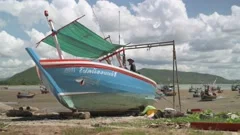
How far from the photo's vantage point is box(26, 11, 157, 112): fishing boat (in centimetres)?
1884

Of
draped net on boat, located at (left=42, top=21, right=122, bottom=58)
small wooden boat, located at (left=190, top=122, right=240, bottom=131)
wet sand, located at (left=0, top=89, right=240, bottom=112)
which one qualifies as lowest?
small wooden boat, located at (left=190, top=122, right=240, bottom=131)

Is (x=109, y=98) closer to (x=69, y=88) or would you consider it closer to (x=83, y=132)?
(x=69, y=88)

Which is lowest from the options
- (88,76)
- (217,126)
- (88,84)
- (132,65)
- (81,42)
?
(217,126)

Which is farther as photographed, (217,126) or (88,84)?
(88,84)

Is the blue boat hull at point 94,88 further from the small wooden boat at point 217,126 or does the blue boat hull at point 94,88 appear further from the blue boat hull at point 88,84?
the small wooden boat at point 217,126

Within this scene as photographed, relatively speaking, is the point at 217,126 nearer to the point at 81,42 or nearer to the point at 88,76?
the point at 88,76

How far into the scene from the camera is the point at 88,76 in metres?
19.1

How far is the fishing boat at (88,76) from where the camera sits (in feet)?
61.8

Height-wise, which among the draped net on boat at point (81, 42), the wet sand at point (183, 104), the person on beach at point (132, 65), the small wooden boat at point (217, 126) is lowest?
the small wooden boat at point (217, 126)

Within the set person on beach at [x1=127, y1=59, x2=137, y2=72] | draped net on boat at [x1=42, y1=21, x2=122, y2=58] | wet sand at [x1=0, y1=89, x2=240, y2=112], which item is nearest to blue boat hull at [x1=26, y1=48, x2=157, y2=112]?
person on beach at [x1=127, y1=59, x2=137, y2=72]

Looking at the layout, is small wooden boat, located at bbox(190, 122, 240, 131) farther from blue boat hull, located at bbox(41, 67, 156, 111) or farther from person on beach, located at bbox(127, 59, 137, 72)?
person on beach, located at bbox(127, 59, 137, 72)

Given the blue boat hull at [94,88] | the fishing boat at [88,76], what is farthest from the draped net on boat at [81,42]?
the blue boat hull at [94,88]

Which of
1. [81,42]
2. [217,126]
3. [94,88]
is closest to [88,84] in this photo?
[94,88]

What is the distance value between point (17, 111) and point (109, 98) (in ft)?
15.0
